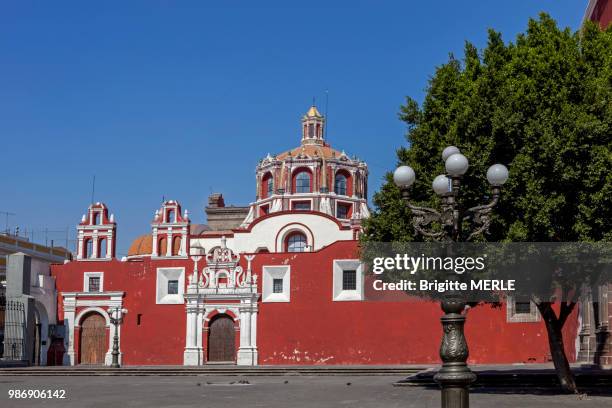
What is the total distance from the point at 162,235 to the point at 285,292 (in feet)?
24.5

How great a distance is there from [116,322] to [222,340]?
169 inches

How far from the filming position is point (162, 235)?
37.1 metres

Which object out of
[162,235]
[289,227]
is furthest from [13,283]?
[289,227]

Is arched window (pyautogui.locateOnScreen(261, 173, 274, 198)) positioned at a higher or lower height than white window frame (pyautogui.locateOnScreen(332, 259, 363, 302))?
higher

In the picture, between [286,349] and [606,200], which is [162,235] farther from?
[606,200]

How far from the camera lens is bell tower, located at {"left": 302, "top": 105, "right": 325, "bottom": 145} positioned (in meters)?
51.4

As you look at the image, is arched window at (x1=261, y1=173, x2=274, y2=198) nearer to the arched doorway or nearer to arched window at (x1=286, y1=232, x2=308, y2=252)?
arched window at (x1=286, y1=232, x2=308, y2=252)

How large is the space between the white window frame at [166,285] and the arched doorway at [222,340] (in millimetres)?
1762

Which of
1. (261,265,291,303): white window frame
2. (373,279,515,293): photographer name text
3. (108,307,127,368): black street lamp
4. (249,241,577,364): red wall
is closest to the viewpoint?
(373,279,515,293): photographer name text

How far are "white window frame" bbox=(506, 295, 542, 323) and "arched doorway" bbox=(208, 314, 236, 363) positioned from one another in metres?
10.8

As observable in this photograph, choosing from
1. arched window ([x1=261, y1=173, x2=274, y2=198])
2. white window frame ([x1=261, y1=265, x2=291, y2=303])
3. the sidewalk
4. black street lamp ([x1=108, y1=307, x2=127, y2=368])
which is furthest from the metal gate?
arched window ([x1=261, y1=173, x2=274, y2=198])

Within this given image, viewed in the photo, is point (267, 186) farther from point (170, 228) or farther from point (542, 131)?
point (542, 131)

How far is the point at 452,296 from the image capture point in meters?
9.57

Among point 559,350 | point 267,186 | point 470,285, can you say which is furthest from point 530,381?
point 267,186
